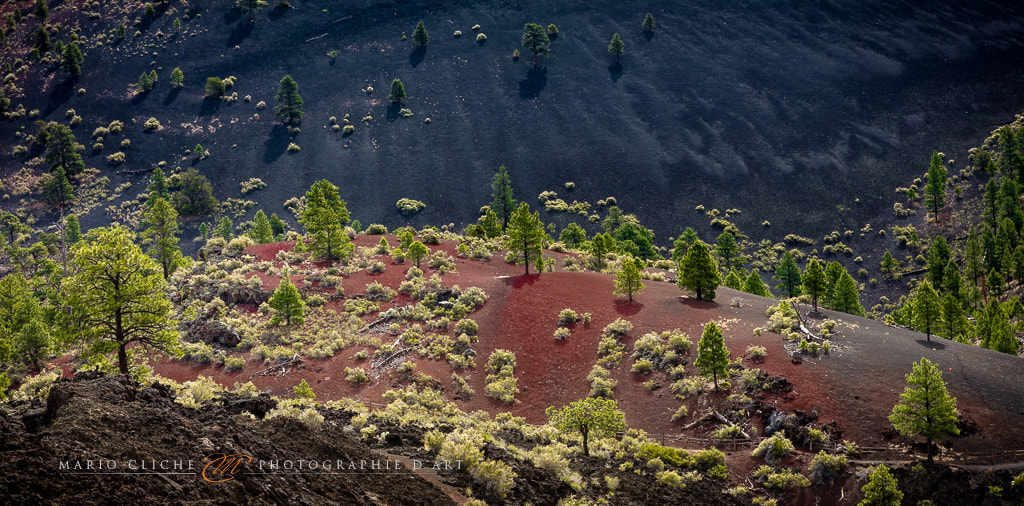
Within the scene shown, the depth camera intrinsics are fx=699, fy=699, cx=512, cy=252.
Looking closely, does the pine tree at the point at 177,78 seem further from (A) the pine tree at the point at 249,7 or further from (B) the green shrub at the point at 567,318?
(B) the green shrub at the point at 567,318

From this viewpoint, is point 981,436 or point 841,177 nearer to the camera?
point 981,436

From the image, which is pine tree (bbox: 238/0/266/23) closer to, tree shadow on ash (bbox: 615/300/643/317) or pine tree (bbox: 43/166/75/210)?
pine tree (bbox: 43/166/75/210)

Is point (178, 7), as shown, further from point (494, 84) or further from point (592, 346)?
point (592, 346)

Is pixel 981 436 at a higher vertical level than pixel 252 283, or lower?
lower

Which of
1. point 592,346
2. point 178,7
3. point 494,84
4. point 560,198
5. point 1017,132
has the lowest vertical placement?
point 592,346

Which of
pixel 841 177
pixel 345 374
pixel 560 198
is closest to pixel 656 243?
pixel 560 198

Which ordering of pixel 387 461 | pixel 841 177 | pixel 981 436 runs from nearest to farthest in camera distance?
pixel 387 461
pixel 981 436
pixel 841 177

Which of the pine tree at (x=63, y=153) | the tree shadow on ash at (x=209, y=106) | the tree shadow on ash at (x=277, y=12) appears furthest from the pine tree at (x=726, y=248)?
the tree shadow on ash at (x=277, y=12)
